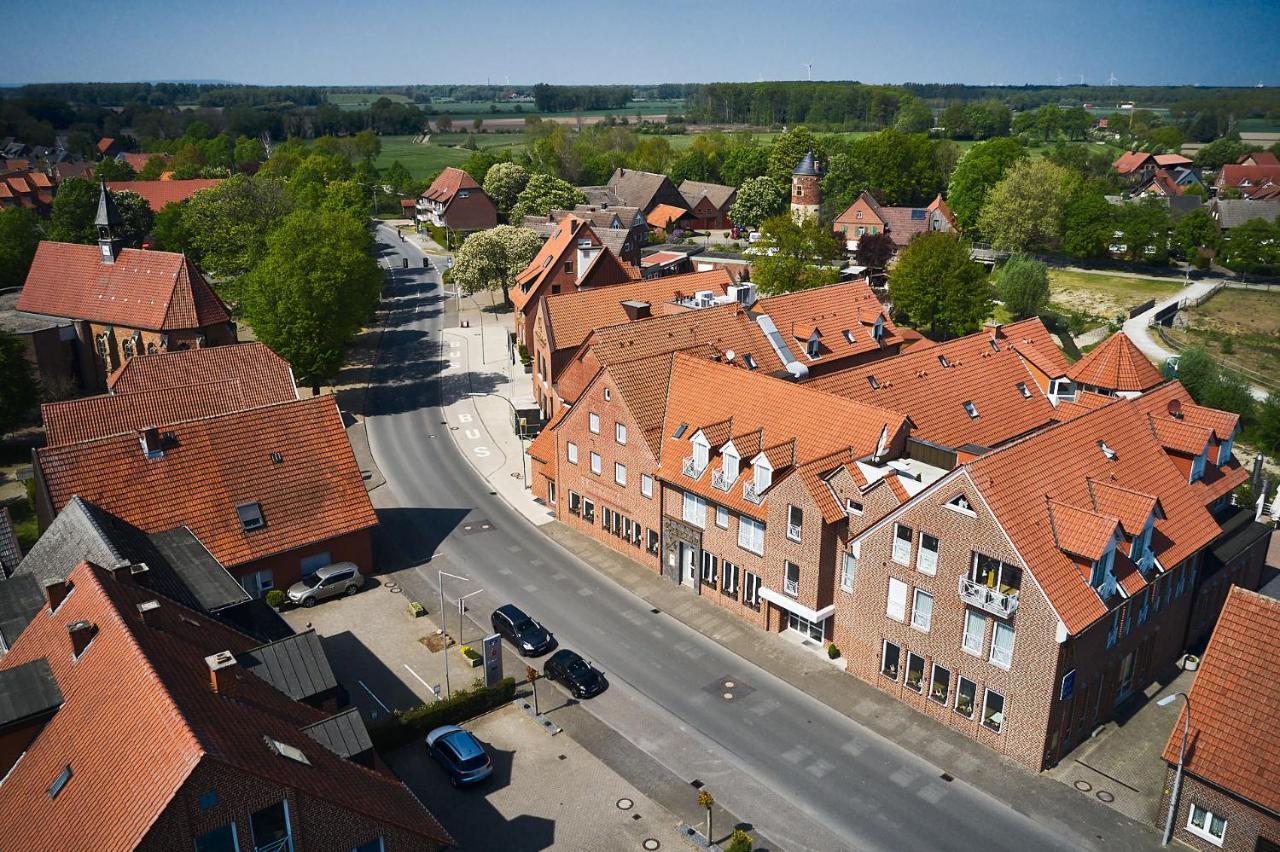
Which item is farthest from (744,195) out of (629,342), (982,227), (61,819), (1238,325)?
Result: (61,819)

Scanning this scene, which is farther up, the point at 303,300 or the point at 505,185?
the point at 505,185

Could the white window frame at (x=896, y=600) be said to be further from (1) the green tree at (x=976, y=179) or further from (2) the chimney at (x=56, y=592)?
(1) the green tree at (x=976, y=179)

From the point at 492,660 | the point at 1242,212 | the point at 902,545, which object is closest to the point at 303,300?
the point at 492,660

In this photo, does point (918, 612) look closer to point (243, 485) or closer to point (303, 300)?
point (243, 485)

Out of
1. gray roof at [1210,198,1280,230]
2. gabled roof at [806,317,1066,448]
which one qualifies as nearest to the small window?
gabled roof at [806,317,1066,448]

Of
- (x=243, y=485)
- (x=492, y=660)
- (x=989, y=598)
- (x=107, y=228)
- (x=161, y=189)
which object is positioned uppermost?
(x=161, y=189)

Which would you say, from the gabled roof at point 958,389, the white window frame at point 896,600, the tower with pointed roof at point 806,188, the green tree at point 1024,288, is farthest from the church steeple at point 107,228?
the green tree at point 1024,288

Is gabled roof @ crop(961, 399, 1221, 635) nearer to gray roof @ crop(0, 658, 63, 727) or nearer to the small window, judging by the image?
gray roof @ crop(0, 658, 63, 727)
